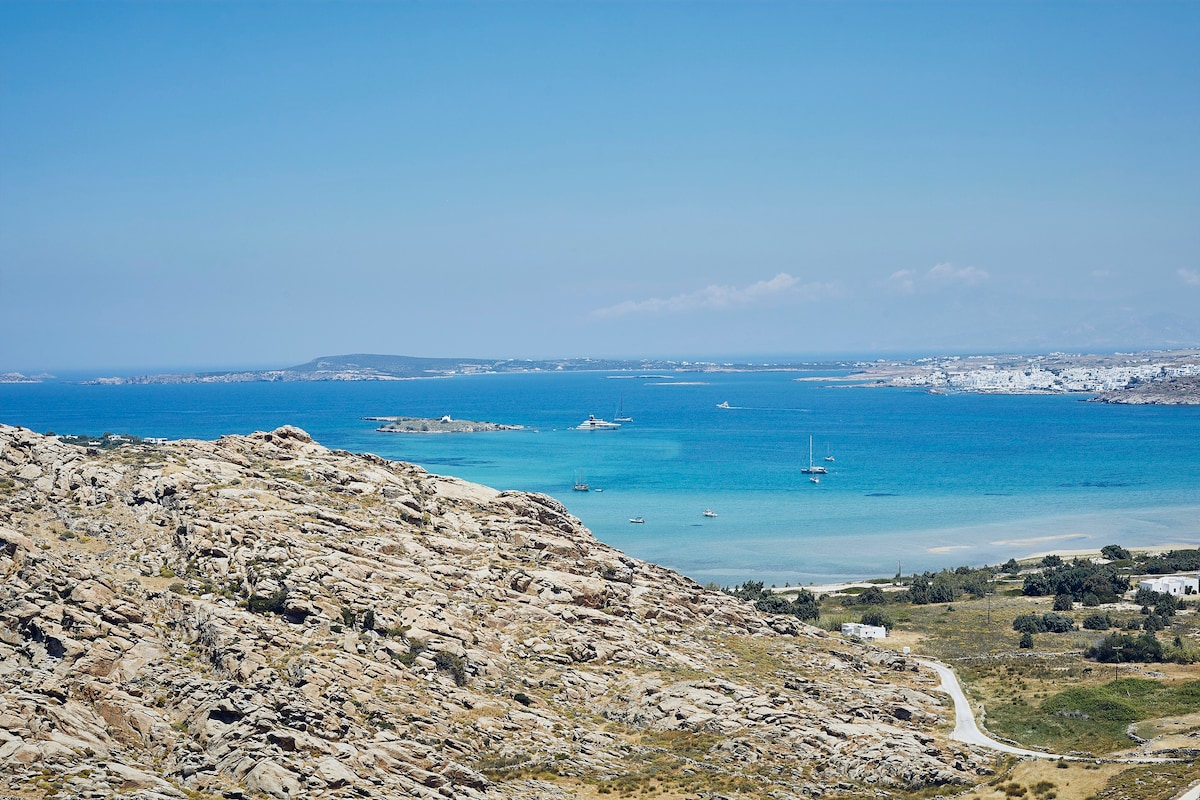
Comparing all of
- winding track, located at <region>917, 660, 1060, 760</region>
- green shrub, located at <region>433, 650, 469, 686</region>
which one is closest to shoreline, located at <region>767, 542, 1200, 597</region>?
winding track, located at <region>917, 660, 1060, 760</region>

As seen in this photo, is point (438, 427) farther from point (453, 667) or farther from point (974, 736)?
point (974, 736)

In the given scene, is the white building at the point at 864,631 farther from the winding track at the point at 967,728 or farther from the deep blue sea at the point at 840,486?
the deep blue sea at the point at 840,486

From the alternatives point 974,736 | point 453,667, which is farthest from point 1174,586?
point 453,667

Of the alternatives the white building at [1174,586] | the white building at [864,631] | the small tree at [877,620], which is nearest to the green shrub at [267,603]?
the white building at [864,631]

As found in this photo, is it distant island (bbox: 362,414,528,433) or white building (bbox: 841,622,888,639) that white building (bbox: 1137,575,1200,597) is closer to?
white building (bbox: 841,622,888,639)

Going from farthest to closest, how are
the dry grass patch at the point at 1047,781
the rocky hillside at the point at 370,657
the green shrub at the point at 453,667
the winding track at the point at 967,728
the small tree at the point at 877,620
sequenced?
1. the small tree at the point at 877,620
2. the winding track at the point at 967,728
3. the green shrub at the point at 453,667
4. the dry grass patch at the point at 1047,781
5. the rocky hillside at the point at 370,657

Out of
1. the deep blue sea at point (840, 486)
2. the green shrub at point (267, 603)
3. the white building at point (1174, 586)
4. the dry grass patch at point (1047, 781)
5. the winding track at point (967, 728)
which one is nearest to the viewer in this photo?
the dry grass patch at point (1047, 781)
